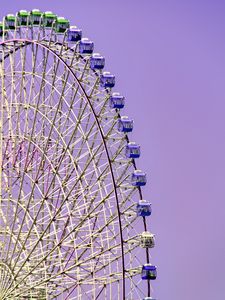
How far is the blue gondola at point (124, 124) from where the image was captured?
3420 inches

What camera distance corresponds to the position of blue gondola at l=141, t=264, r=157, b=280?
84438mm

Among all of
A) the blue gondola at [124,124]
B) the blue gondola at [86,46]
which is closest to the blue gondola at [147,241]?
the blue gondola at [124,124]

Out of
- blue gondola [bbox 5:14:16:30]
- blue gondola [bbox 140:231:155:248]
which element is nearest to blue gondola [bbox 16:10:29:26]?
blue gondola [bbox 5:14:16:30]

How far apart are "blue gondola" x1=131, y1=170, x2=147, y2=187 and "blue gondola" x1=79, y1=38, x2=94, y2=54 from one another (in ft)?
21.0

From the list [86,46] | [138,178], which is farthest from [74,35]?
[138,178]

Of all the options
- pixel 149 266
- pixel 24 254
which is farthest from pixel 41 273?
pixel 149 266

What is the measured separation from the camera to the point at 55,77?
292 feet

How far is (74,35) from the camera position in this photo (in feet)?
291

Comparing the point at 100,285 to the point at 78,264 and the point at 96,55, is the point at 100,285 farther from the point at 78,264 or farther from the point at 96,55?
the point at 96,55

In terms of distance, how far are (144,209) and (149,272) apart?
296 centimetres

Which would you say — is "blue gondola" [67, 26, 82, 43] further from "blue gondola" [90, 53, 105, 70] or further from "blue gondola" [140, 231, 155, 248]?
"blue gondola" [140, 231, 155, 248]

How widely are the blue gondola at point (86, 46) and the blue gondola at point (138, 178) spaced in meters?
6.40

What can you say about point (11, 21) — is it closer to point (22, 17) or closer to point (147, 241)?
point (22, 17)

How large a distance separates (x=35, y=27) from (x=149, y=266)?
1319 centimetres
